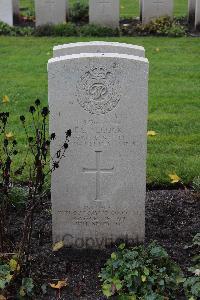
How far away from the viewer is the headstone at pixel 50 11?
43.8 feet

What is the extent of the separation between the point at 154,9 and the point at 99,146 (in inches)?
379

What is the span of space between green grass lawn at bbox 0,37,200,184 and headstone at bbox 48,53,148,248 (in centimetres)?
127

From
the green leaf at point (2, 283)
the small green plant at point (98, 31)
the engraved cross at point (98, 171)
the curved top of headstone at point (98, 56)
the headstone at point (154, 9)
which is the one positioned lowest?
the green leaf at point (2, 283)

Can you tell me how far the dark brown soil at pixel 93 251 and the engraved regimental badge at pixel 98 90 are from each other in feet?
3.31

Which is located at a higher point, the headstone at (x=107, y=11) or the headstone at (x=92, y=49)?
the headstone at (x=92, y=49)

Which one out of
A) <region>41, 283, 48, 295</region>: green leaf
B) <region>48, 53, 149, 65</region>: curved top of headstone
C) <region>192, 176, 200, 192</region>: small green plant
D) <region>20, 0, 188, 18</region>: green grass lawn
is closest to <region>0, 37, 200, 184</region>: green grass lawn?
<region>192, 176, 200, 192</region>: small green plant

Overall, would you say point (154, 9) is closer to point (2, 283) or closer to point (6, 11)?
point (6, 11)

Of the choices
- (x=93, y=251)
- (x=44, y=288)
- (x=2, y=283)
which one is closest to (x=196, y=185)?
(x=93, y=251)

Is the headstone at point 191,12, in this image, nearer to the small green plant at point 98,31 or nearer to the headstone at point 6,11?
the small green plant at point 98,31

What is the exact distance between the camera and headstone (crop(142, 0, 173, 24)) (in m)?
13.5

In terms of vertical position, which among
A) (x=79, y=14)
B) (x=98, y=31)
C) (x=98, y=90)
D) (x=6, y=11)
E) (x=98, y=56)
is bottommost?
(x=98, y=31)

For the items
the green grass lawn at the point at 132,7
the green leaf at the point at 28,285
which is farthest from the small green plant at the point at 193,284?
the green grass lawn at the point at 132,7

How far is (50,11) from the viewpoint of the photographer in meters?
13.3

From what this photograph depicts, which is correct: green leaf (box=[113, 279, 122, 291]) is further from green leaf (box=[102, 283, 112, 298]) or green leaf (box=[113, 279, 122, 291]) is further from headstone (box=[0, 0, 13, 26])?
headstone (box=[0, 0, 13, 26])
